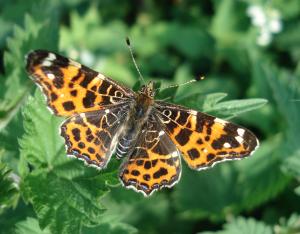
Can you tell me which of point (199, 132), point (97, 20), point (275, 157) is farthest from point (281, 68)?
point (199, 132)

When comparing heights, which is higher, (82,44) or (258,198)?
(82,44)

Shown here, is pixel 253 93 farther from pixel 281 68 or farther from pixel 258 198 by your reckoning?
pixel 258 198

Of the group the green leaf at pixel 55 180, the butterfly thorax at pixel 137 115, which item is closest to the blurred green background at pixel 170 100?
the green leaf at pixel 55 180

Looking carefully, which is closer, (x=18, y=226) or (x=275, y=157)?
(x=18, y=226)

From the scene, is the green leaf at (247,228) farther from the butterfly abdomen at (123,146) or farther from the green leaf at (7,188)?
the green leaf at (7,188)

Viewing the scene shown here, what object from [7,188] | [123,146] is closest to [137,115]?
[123,146]

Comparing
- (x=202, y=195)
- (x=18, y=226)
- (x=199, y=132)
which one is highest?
(x=199, y=132)

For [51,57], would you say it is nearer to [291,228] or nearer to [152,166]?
[152,166]

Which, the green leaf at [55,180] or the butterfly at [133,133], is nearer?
the green leaf at [55,180]
